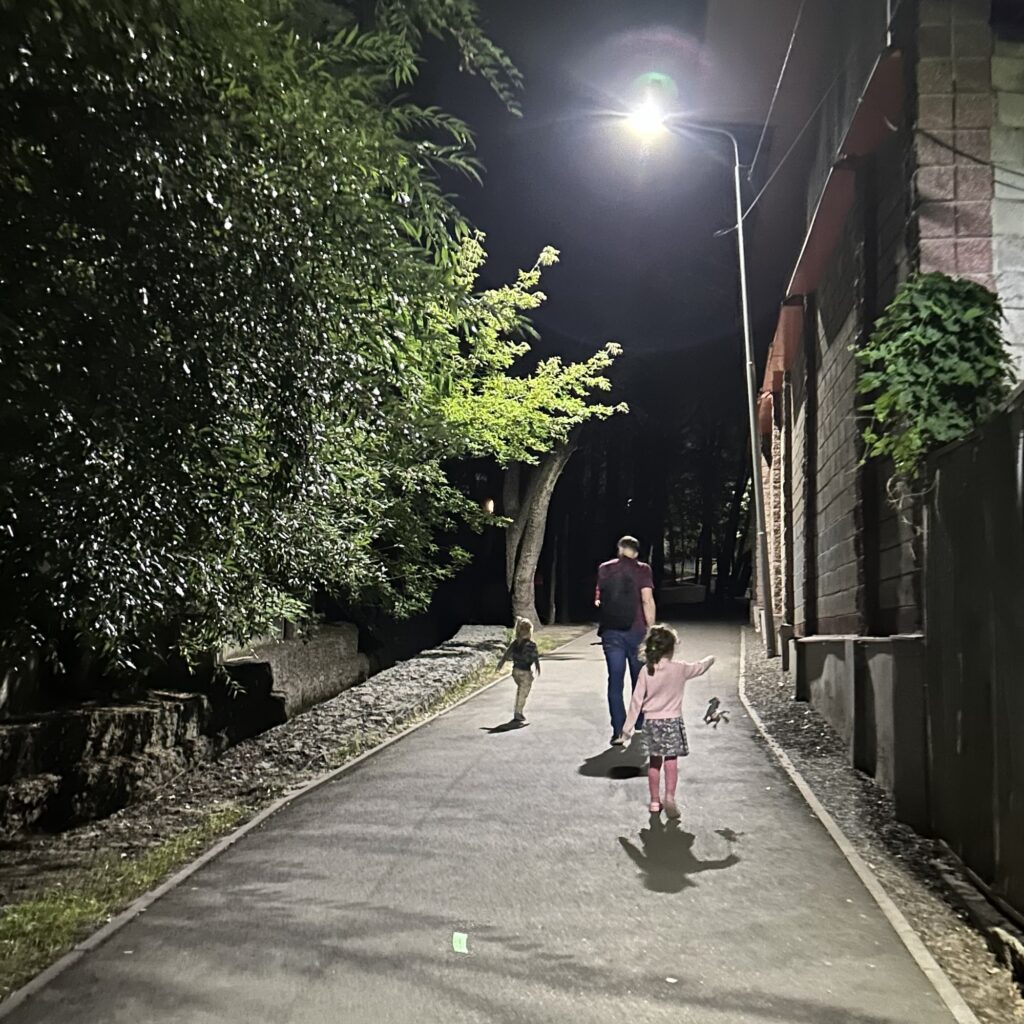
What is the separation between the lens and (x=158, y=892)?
5.66 metres

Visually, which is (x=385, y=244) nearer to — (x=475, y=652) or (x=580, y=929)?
(x=580, y=929)

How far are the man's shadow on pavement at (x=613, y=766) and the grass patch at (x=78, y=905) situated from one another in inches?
118

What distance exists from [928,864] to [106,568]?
5.26 m

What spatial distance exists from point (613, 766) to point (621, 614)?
1565 mm

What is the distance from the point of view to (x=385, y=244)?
19.4 feet

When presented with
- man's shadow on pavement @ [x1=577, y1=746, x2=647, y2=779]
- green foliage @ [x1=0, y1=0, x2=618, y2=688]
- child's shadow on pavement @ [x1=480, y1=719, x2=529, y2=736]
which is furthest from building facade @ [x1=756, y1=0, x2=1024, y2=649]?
green foliage @ [x1=0, y1=0, x2=618, y2=688]

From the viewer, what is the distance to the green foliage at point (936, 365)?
6930 millimetres

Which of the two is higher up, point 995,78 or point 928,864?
point 995,78

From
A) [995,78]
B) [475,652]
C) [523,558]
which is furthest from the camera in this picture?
[523,558]

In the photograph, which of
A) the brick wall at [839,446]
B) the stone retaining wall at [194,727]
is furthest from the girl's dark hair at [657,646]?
the stone retaining wall at [194,727]

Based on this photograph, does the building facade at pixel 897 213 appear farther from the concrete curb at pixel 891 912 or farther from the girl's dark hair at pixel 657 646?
the girl's dark hair at pixel 657 646

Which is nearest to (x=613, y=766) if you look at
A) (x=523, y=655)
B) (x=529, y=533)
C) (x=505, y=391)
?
(x=523, y=655)

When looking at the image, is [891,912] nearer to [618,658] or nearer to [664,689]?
[664,689]

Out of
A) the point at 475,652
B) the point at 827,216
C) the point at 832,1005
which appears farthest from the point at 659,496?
the point at 832,1005
